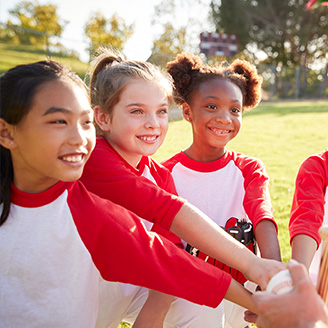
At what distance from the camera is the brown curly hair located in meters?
2.30

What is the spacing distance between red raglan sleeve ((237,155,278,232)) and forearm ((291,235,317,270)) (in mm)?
144

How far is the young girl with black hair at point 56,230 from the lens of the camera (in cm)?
124

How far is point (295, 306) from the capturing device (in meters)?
0.96

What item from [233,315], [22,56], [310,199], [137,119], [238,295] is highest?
[22,56]

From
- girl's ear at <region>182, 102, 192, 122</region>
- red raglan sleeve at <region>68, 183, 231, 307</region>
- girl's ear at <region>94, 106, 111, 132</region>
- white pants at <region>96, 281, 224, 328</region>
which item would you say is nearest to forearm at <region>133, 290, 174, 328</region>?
white pants at <region>96, 281, 224, 328</region>

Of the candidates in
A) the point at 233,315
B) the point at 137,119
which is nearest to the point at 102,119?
the point at 137,119

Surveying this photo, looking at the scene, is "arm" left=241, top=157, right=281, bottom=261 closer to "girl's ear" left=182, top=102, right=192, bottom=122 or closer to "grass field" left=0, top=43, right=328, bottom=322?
"girl's ear" left=182, top=102, right=192, bottom=122

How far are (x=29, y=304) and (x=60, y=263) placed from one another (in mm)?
182

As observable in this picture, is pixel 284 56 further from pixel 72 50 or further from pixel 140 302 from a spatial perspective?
pixel 140 302

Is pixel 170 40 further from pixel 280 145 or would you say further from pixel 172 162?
pixel 172 162

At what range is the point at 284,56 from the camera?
28188mm

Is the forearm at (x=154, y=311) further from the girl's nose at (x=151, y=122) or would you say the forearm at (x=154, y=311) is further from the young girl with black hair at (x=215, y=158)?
the girl's nose at (x=151, y=122)

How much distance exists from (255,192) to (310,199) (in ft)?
0.92

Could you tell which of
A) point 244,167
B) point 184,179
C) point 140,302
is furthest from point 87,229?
point 244,167
